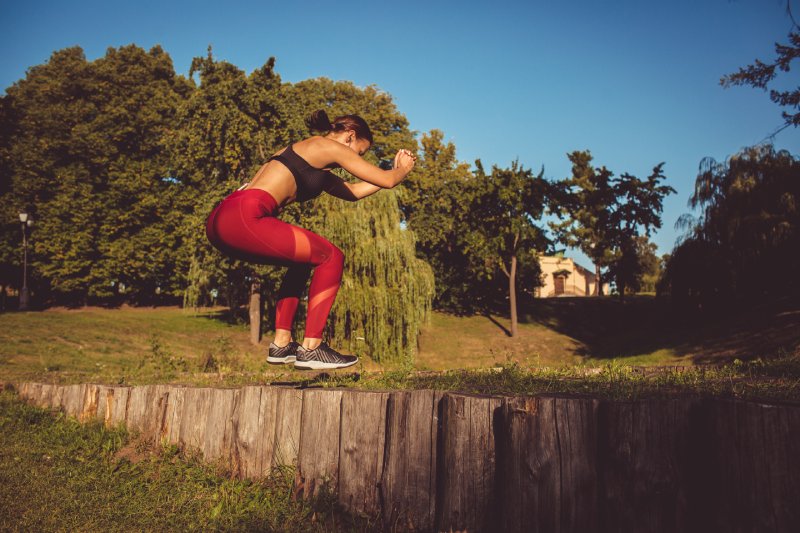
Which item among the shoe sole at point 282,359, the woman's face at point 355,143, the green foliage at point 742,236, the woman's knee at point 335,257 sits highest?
the green foliage at point 742,236

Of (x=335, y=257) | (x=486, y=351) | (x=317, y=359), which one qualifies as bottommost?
(x=486, y=351)

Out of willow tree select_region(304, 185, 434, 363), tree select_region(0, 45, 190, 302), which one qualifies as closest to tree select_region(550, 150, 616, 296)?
willow tree select_region(304, 185, 434, 363)

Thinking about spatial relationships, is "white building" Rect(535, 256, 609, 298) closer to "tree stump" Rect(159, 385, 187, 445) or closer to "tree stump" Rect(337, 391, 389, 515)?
"tree stump" Rect(159, 385, 187, 445)

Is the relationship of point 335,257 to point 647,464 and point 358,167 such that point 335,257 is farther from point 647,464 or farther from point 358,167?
point 647,464

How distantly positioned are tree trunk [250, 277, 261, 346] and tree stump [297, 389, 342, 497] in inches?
766

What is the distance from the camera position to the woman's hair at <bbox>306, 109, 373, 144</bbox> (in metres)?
4.36

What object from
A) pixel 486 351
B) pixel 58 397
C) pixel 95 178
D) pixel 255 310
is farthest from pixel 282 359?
pixel 95 178

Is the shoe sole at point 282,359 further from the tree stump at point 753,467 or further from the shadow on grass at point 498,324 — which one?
the shadow on grass at point 498,324

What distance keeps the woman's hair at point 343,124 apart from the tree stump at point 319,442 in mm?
2106

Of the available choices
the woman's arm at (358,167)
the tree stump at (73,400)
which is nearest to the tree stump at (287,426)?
the woman's arm at (358,167)

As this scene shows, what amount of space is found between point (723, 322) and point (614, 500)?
28642 millimetres

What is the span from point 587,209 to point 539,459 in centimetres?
4446

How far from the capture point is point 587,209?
44.2 metres

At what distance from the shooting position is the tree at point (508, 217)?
102 ft
